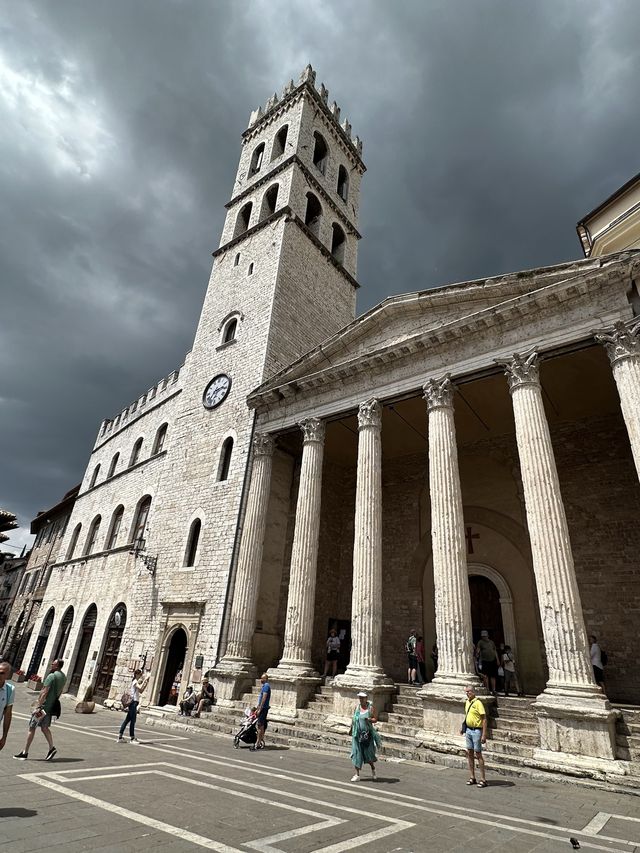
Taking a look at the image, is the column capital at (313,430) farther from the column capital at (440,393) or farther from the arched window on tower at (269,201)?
the arched window on tower at (269,201)

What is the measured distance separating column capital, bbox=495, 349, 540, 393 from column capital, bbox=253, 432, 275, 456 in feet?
26.6

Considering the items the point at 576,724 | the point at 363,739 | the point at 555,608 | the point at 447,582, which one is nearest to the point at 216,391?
the point at 447,582

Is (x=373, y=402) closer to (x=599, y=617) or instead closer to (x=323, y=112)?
(x=599, y=617)

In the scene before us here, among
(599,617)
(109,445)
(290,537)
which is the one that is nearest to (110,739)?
(290,537)

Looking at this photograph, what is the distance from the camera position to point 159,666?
49.5 ft

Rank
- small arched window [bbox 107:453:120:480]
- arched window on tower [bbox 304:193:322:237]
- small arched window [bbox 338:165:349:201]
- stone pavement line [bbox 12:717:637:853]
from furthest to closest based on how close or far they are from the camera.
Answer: small arched window [bbox 338:165:349:201], small arched window [bbox 107:453:120:480], arched window on tower [bbox 304:193:322:237], stone pavement line [bbox 12:717:637:853]

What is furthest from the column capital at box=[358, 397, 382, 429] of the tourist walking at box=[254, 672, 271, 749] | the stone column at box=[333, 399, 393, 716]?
the tourist walking at box=[254, 672, 271, 749]

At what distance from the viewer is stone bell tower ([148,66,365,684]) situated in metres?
15.9

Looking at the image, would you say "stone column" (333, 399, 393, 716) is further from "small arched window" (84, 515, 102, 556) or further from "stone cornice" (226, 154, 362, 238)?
"small arched window" (84, 515, 102, 556)

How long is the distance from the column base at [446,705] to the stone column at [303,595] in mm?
3532

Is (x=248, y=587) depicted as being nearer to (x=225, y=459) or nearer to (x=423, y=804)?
(x=225, y=459)

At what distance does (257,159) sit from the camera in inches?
1067

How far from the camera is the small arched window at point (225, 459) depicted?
16.9 m

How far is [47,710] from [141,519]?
578 inches
